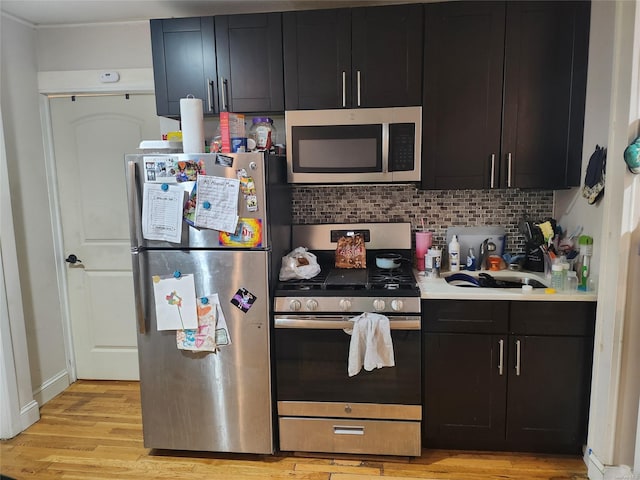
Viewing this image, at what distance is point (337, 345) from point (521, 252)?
4.39 feet

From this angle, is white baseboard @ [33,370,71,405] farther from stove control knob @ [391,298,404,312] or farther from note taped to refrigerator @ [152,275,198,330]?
stove control knob @ [391,298,404,312]

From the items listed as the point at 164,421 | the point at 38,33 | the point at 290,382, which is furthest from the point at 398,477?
the point at 38,33

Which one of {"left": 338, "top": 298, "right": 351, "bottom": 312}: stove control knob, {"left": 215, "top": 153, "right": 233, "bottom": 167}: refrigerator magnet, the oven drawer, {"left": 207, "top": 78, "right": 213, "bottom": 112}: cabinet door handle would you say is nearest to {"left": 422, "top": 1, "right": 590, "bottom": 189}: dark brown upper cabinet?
{"left": 338, "top": 298, "right": 351, "bottom": 312}: stove control knob

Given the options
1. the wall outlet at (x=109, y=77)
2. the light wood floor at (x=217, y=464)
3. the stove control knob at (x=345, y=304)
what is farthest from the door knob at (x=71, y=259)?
the stove control knob at (x=345, y=304)

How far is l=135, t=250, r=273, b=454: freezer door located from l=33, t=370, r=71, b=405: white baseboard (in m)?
1.05

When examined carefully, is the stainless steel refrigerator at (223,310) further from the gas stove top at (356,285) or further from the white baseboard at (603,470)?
the white baseboard at (603,470)

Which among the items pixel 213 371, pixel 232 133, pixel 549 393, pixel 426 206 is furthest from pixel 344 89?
pixel 549 393

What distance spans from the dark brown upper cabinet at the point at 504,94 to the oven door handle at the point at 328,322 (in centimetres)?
77

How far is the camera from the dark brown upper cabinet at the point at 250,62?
2.41 meters

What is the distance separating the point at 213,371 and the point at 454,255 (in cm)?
152

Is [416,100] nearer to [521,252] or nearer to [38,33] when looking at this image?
[521,252]

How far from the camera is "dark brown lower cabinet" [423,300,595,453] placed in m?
2.19

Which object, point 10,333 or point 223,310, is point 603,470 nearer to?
point 223,310

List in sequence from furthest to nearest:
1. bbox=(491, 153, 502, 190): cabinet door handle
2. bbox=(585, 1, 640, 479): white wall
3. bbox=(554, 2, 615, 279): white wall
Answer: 1. bbox=(491, 153, 502, 190): cabinet door handle
2. bbox=(554, 2, 615, 279): white wall
3. bbox=(585, 1, 640, 479): white wall
